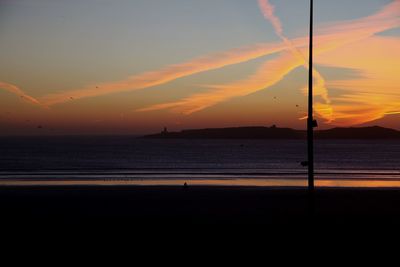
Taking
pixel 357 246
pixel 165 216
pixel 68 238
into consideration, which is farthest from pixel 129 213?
pixel 357 246

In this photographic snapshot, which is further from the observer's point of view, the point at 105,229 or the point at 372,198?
the point at 372,198

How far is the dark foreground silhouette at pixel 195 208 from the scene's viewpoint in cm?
1894

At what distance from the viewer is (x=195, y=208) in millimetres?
23250

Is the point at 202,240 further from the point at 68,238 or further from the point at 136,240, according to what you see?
the point at 68,238

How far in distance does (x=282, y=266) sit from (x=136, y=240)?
16.2 feet

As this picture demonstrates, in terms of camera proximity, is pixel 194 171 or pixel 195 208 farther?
pixel 194 171

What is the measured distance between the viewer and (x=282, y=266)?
1162cm

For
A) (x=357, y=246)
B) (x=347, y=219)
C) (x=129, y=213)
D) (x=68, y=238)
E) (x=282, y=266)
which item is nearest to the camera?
(x=282, y=266)

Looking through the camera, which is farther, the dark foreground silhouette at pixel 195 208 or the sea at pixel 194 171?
the sea at pixel 194 171

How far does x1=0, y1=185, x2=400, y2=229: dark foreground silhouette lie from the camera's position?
62.1ft

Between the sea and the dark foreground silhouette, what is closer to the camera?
the dark foreground silhouette

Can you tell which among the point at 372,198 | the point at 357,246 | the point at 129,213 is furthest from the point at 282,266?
the point at 372,198

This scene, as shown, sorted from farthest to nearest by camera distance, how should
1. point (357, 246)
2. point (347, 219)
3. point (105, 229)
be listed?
point (347, 219)
point (105, 229)
point (357, 246)

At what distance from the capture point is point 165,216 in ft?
66.2
